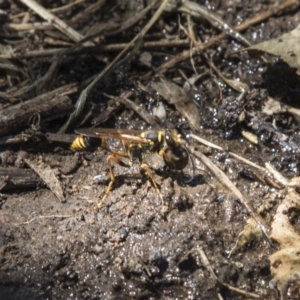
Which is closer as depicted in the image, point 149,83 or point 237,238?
point 237,238

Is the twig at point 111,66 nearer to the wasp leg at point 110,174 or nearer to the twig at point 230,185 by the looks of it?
the wasp leg at point 110,174

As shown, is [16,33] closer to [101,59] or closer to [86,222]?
[101,59]

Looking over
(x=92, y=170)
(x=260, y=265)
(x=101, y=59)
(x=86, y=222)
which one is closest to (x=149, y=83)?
(x=101, y=59)

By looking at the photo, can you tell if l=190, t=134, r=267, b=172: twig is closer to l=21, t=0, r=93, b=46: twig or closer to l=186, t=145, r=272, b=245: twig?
l=186, t=145, r=272, b=245: twig

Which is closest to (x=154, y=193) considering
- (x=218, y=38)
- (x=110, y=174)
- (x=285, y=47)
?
(x=110, y=174)

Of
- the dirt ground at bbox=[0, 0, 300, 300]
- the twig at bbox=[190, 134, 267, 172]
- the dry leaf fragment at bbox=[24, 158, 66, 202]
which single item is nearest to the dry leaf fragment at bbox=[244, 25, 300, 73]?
the dirt ground at bbox=[0, 0, 300, 300]

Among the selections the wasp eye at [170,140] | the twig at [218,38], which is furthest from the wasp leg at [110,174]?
the twig at [218,38]
